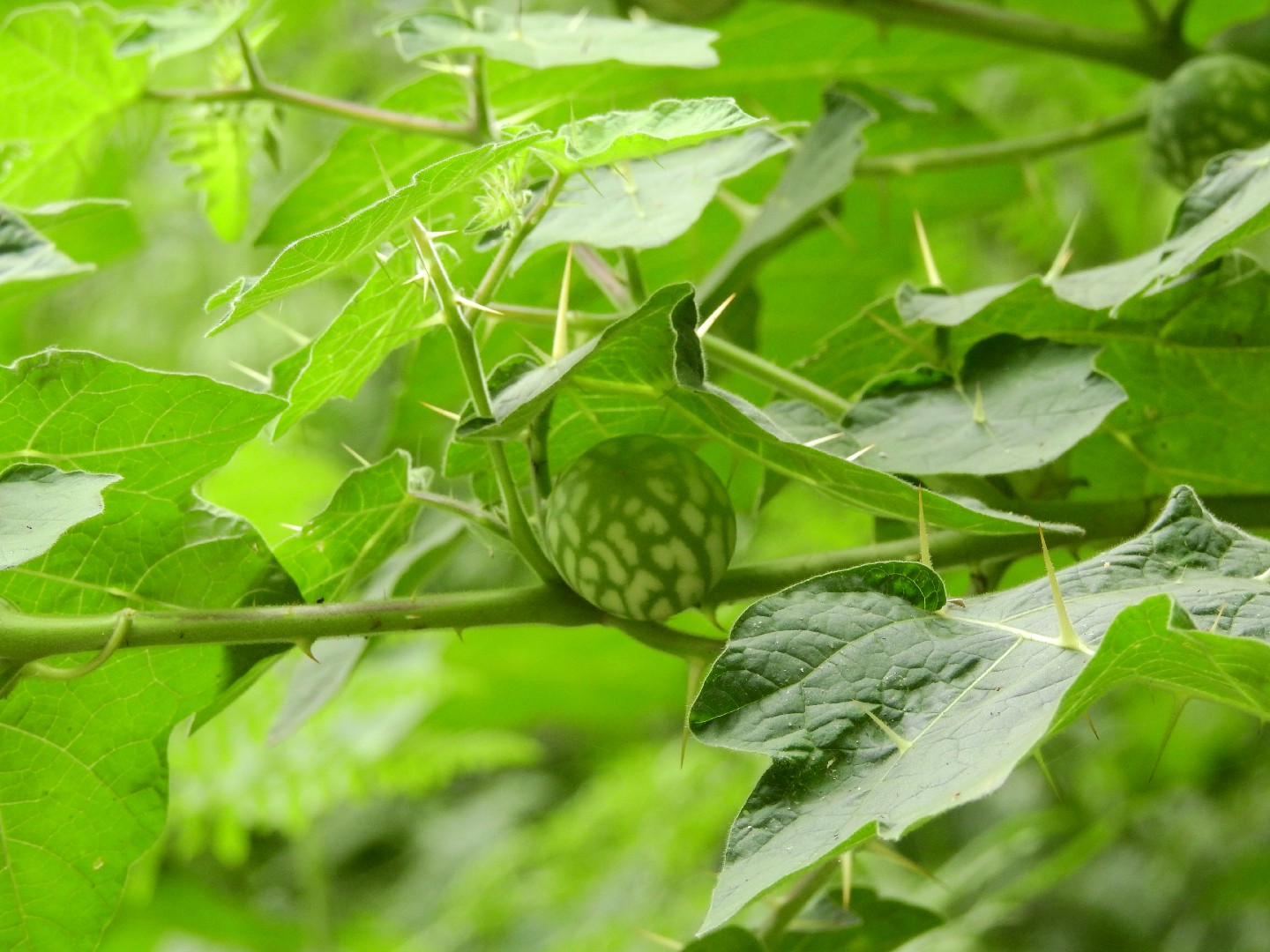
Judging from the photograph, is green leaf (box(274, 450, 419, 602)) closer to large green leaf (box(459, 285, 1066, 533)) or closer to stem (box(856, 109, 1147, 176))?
large green leaf (box(459, 285, 1066, 533))

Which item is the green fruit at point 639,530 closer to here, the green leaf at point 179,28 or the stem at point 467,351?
the stem at point 467,351

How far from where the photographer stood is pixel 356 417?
2.35 m

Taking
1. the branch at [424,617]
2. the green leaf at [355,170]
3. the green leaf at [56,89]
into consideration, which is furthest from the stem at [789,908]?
the green leaf at [56,89]

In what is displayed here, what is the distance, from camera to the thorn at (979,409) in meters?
0.63

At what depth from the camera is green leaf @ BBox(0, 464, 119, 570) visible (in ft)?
1.54

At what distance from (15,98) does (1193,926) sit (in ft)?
5.51

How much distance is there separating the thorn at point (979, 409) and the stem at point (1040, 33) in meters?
0.46

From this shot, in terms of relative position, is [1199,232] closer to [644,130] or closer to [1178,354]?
[1178,354]

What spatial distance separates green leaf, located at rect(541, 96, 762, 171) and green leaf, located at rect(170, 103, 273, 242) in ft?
1.54

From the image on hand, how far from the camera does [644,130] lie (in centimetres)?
50

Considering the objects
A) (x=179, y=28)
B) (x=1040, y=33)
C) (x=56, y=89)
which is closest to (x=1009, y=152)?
(x=1040, y=33)

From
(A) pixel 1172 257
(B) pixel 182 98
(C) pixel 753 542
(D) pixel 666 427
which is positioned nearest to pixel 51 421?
(D) pixel 666 427

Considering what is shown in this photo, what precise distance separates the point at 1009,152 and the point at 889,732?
2.21ft

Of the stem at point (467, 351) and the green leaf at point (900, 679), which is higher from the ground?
the stem at point (467, 351)
